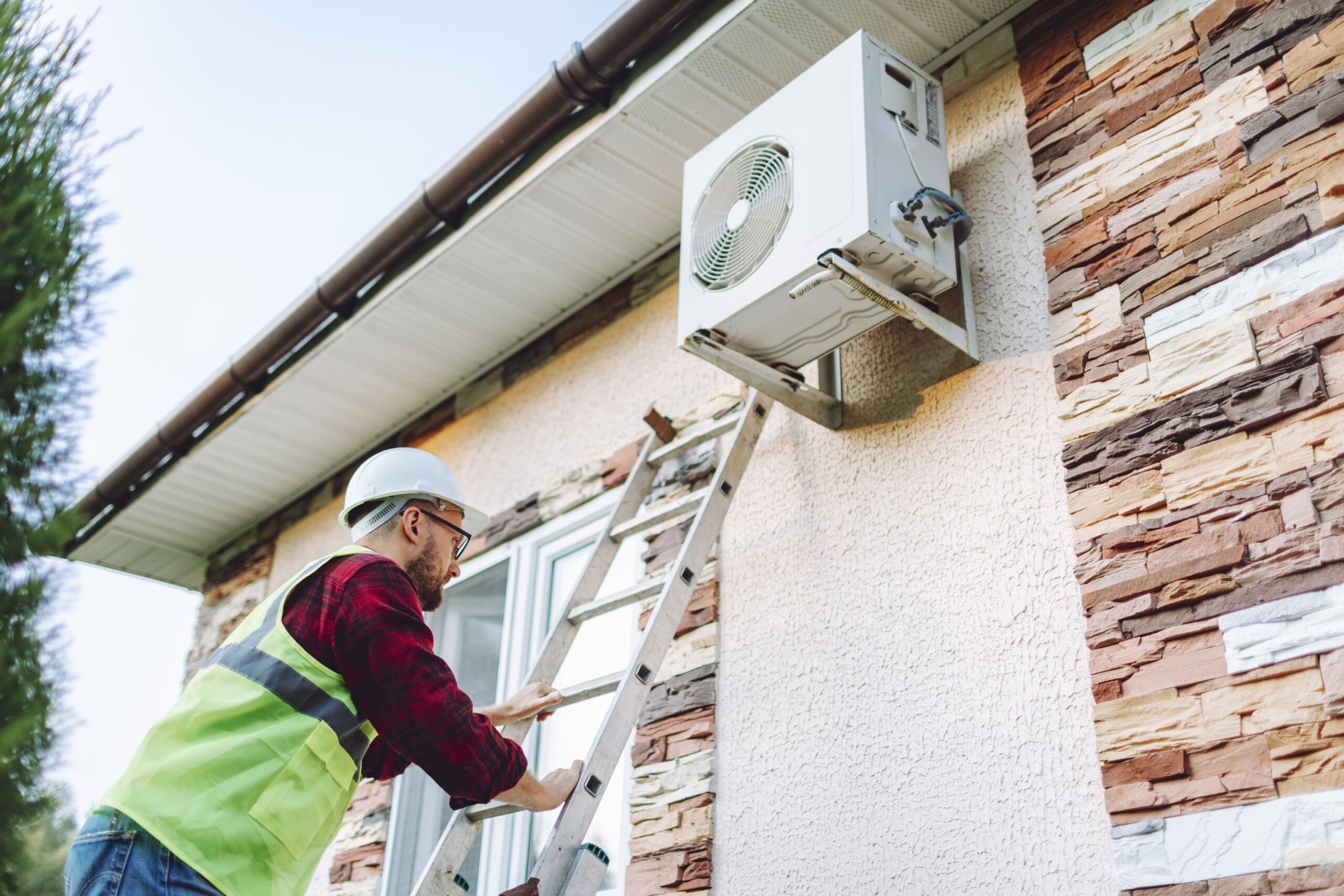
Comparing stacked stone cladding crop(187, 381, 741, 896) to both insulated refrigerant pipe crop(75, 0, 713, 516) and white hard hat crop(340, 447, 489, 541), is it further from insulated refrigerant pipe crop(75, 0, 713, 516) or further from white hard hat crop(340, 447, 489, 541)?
insulated refrigerant pipe crop(75, 0, 713, 516)

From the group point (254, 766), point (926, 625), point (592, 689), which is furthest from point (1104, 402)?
point (254, 766)

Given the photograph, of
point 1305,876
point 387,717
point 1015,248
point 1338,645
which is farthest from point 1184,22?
point 387,717

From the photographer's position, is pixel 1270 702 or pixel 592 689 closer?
pixel 1270 702

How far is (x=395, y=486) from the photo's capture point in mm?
2668

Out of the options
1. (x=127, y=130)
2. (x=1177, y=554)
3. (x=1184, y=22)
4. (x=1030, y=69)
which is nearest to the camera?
(x=1177, y=554)

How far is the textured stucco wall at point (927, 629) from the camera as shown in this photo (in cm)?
256

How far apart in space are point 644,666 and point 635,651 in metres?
0.05

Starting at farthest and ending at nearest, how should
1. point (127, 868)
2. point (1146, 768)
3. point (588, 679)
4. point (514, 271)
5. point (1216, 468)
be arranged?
point (514, 271), point (588, 679), point (1216, 468), point (1146, 768), point (127, 868)

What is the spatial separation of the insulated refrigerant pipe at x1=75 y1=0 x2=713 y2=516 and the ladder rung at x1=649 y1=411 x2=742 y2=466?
1.24 metres

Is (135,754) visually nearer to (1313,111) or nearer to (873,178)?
(873,178)

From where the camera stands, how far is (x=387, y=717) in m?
2.12

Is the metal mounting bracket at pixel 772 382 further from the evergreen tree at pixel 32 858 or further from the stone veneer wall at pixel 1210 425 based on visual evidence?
the evergreen tree at pixel 32 858

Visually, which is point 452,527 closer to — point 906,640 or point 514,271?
point 906,640

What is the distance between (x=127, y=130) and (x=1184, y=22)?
281 cm
